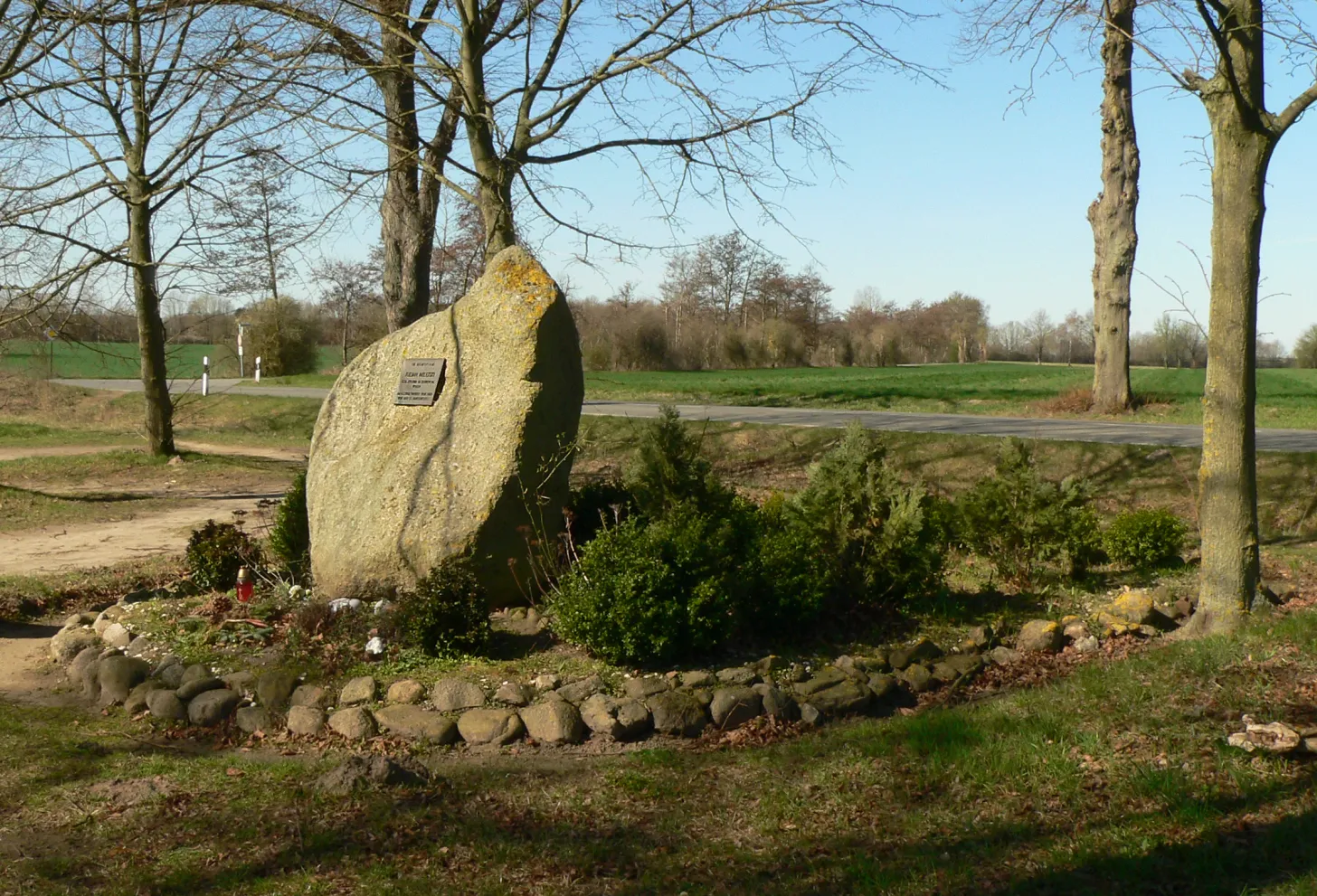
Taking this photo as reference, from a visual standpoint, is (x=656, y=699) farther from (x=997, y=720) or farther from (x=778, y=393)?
(x=778, y=393)

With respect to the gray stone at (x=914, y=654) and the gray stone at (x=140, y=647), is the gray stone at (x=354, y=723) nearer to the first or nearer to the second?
the gray stone at (x=140, y=647)

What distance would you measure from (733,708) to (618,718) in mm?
618

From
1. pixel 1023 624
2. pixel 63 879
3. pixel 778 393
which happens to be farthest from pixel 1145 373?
pixel 63 879

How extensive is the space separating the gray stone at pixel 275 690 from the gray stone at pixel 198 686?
0.26 m

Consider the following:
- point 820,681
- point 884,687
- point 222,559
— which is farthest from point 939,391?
point 820,681

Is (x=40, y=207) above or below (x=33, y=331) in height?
above

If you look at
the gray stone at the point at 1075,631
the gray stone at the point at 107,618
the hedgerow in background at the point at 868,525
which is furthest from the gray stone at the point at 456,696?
the gray stone at the point at 1075,631

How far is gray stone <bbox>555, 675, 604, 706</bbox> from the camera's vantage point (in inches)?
245

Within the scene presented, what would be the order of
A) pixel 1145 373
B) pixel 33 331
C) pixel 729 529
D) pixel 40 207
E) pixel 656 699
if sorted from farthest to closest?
1. pixel 1145 373
2. pixel 33 331
3. pixel 40 207
4. pixel 729 529
5. pixel 656 699

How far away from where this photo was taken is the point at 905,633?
25.0ft

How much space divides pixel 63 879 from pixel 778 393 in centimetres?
2688

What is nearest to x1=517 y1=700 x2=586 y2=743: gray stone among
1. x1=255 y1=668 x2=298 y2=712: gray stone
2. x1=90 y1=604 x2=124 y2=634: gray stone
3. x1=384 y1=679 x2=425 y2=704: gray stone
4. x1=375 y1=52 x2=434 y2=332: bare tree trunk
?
x1=384 y1=679 x2=425 y2=704: gray stone

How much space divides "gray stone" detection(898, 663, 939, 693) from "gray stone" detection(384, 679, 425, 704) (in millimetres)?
2804

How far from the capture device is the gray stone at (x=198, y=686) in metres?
6.52
